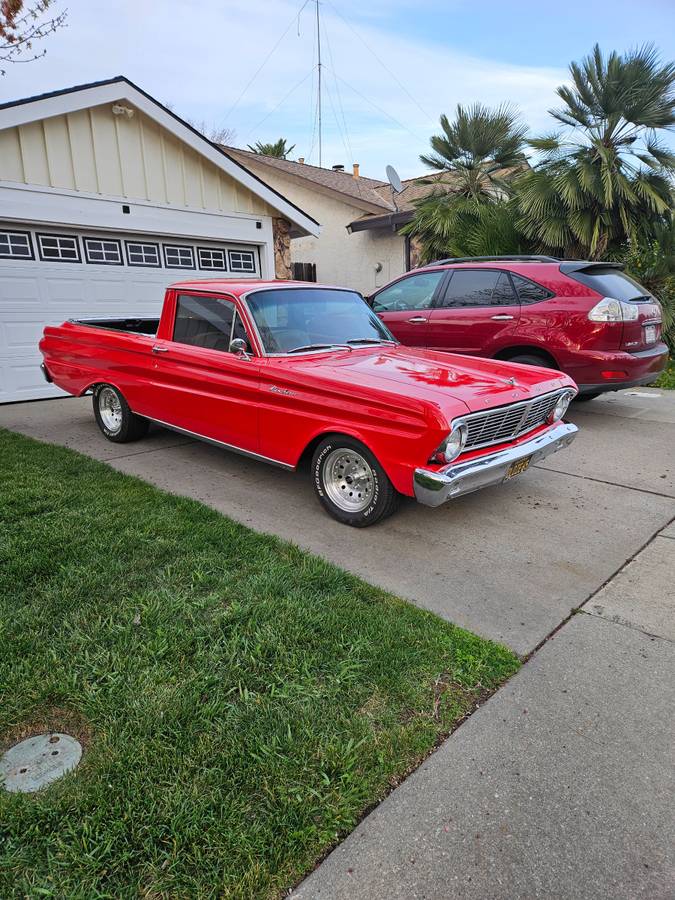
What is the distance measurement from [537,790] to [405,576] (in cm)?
155

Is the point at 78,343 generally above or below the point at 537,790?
above

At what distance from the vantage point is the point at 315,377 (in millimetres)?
4074

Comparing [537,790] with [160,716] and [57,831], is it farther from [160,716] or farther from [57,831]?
[57,831]

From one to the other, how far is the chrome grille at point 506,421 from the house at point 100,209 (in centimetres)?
781

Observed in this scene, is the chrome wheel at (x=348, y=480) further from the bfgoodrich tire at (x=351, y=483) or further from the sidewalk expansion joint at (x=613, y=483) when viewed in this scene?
the sidewalk expansion joint at (x=613, y=483)

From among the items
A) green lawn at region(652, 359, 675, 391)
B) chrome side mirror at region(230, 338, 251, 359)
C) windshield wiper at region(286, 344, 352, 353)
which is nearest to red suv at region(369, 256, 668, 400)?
windshield wiper at region(286, 344, 352, 353)

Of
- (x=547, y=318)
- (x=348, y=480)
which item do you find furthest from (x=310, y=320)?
(x=547, y=318)

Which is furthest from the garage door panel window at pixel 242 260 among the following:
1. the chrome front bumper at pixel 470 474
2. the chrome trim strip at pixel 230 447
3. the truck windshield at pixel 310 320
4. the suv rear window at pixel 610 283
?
the chrome front bumper at pixel 470 474

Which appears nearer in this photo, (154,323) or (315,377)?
(315,377)

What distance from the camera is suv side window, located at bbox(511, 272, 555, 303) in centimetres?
673

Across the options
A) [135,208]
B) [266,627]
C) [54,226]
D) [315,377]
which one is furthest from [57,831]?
[135,208]

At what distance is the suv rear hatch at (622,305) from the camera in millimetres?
6301

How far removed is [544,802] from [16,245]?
31.5 ft

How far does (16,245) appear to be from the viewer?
8680 mm
